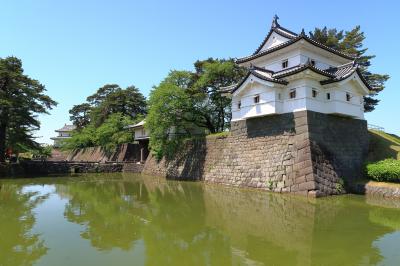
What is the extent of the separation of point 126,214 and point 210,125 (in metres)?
15.8

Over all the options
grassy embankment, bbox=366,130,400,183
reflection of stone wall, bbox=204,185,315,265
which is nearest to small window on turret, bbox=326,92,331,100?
grassy embankment, bbox=366,130,400,183

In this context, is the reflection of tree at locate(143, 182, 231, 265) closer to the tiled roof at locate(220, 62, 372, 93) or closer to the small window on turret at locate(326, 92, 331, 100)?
the tiled roof at locate(220, 62, 372, 93)

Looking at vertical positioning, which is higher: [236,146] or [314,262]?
[236,146]

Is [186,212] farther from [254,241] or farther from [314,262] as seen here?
[314,262]

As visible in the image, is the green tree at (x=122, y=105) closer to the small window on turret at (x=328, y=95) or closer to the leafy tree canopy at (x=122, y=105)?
the leafy tree canopy at (x=122, y=105)

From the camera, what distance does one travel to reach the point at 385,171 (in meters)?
15.0

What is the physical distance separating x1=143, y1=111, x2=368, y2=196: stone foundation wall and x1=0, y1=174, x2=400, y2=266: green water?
152cm

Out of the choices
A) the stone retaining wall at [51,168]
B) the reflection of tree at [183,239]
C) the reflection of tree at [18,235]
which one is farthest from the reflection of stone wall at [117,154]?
the reflection of tree at [183,239]

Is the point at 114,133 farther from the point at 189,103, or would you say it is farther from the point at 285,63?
the point at 285,63

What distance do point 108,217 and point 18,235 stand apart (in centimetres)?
304

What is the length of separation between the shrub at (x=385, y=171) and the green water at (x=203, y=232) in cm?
182

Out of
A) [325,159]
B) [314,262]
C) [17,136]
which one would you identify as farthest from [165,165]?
[314,262]

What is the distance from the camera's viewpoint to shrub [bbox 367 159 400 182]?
47.7 ft

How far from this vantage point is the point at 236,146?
2059 centimetres
